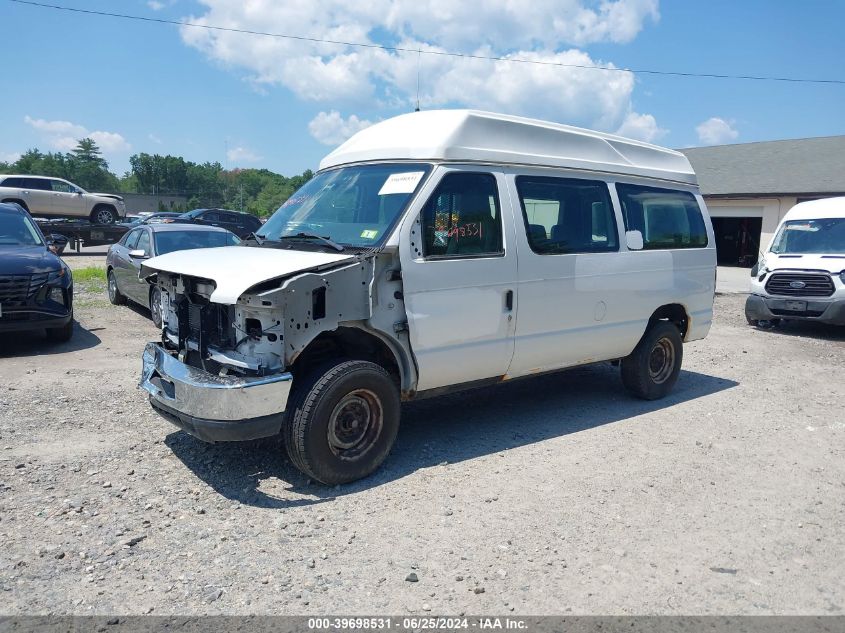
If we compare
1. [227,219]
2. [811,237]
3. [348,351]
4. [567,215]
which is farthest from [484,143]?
[227,219]

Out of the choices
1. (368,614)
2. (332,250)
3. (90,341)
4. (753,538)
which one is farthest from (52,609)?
(90,341)

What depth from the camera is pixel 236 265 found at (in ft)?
14.4

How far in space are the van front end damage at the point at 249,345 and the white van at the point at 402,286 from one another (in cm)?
1

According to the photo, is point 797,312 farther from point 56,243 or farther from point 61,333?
point 56,243

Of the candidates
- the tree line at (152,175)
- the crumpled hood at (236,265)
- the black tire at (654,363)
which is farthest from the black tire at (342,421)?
the tree line at (152,175)

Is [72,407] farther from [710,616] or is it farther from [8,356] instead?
[710,616]

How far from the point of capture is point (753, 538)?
4031mm

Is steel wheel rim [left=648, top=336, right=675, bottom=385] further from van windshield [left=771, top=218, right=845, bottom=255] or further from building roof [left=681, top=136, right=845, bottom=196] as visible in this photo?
building roof [left=681, top=136, right=845, bottom=196]

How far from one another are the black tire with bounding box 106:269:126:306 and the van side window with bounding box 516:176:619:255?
907 centimetres

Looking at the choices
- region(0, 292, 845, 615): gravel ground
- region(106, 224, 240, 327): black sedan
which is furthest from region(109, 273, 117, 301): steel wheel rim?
region(0, 292, 845, 615): gravel ground

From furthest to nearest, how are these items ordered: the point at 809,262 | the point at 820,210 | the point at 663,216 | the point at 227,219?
the point at 227,219
the point at 820,210
the point at 809,262
the point at 663,216

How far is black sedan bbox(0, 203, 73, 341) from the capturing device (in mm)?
7918

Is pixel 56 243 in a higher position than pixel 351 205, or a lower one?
lower

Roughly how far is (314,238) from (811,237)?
35.9ft
